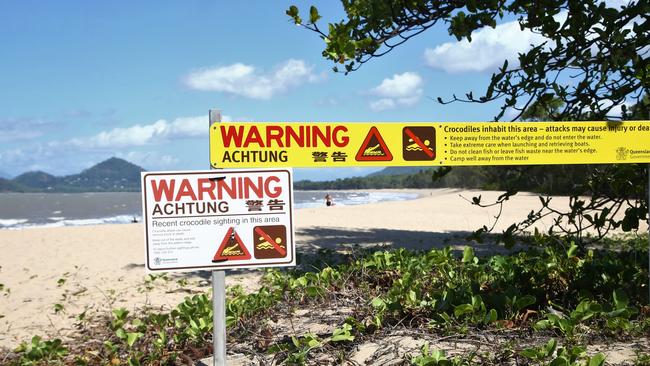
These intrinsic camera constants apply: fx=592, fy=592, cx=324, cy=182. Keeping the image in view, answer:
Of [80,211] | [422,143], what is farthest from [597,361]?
[80,211]

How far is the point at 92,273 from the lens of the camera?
9945mm

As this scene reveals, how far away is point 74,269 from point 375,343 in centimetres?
811

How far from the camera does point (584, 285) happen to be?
5.02 m

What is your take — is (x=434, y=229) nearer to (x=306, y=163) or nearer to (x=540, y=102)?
(x=540, y=102)

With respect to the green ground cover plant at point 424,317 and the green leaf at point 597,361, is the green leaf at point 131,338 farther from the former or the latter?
the green leaf at point 597,361

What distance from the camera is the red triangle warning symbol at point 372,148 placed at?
4.00m

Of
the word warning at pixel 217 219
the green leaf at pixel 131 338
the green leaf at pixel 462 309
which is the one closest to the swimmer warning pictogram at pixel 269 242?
the word warning at pixel 217 219

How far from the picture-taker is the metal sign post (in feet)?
12.2

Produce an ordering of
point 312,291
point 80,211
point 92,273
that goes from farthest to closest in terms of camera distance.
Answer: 1. point 80,211
2. point 92,273
3. point 312,291

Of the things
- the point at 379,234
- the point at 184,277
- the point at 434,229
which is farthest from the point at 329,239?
the point at 184,277

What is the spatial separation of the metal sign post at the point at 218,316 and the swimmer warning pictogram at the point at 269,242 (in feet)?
0.95

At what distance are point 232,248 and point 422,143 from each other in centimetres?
150

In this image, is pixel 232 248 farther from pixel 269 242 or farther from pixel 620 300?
pixel 620 300

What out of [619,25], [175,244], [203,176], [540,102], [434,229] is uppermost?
[619,25]
